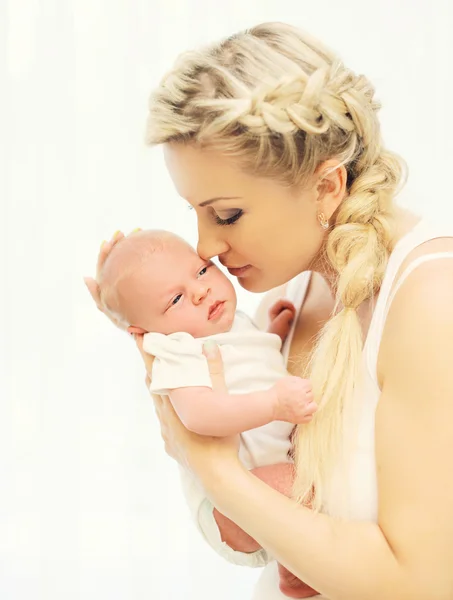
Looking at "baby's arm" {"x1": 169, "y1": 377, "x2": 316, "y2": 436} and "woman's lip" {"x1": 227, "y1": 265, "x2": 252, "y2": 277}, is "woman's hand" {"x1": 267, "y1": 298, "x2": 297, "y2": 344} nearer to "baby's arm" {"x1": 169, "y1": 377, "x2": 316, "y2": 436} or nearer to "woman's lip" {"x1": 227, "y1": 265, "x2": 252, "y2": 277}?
"woman's lip" {"x1": 227, "y1": 265, "x2": 252, "y2": 277}

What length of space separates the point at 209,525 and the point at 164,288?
0.46m

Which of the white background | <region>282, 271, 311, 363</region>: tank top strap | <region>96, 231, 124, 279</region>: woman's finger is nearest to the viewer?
<region>96, 231, 124, 279</region>: woman's finger

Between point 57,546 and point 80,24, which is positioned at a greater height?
point 80,24

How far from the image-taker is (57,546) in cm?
255

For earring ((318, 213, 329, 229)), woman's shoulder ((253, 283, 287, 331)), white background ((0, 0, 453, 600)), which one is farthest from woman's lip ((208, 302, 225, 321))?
white background ((0, 0, 453, 600))

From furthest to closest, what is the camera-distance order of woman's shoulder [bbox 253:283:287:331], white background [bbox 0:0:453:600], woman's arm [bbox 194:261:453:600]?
white background [bbox 0:0:453:600] → woman's shoulder [bbox 253:283:287:331] → woman's arm [bbox 194:261:453:600]

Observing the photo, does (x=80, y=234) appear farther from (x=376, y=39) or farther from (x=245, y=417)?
(x=245, y=417)

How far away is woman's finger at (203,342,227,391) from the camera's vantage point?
1473 mm

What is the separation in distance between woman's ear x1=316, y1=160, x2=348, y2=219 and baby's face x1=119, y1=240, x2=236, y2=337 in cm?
24

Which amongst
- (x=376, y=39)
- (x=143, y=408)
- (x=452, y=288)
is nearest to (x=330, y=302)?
(x=452, y=288)

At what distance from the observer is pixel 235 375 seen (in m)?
1.54

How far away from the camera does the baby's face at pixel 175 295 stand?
1543 mm

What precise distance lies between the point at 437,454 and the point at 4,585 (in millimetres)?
1699

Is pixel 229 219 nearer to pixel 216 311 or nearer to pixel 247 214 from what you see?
pixel 247 214
